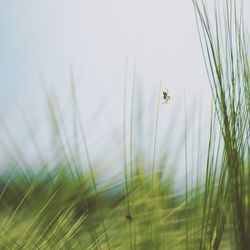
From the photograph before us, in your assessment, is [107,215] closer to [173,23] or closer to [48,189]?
[48,189]

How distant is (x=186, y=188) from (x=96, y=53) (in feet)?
1.46

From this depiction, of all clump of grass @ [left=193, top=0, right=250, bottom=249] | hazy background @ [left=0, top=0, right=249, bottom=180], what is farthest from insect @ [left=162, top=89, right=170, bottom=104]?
clump of grass @ [left=193, top=0, right=250, bottom=249]

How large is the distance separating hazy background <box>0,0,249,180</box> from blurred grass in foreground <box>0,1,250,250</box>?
0.53ft

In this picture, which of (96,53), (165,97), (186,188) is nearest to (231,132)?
(186,188)

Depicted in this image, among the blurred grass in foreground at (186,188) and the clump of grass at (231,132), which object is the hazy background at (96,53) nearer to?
the blurred grass in foreground at (186,188)

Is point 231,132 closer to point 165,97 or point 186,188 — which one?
point 186,188

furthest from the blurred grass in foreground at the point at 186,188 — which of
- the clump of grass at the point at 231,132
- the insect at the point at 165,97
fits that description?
the insect at the point at 165,97

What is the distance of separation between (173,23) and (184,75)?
0.32 ft

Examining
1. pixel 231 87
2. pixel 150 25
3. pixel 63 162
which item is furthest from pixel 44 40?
pixel 231 87

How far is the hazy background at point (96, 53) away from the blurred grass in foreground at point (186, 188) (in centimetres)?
16

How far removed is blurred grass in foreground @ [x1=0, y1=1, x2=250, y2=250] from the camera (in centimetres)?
51

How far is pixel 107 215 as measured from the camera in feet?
2.51

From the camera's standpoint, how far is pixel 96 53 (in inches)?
35.8

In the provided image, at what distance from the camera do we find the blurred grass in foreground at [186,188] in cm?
51
